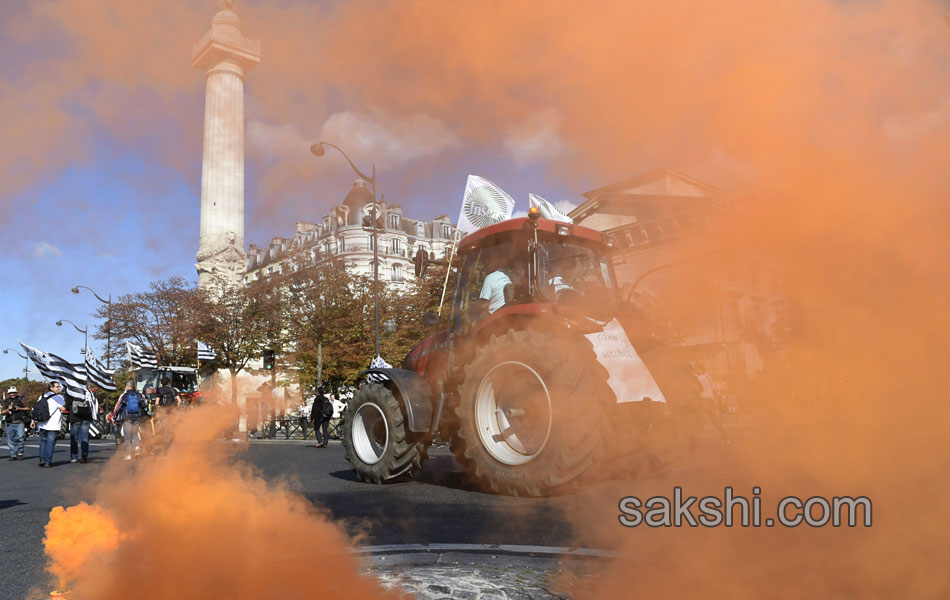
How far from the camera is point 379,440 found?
340 inches

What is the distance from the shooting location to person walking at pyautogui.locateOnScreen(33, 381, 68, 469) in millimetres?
14202

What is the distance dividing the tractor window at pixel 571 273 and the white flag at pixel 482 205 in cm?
84

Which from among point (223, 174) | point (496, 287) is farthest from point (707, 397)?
point (223, 174)

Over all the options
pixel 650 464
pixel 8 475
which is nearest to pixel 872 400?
pixel 650 464

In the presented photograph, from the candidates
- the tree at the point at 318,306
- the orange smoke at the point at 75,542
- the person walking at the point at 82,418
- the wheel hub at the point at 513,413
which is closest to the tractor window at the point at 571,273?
the wheel hub at the point at 513,413

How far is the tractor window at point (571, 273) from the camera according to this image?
6.96m

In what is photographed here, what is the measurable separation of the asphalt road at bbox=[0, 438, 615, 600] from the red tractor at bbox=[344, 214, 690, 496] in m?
0.27

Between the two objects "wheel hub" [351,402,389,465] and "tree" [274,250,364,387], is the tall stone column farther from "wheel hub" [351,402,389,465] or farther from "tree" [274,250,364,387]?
"wheel hub" [351,402,389,465]

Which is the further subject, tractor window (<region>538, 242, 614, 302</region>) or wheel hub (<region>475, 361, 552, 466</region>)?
tractor window (<region>538, 242, 614, 302</region>)

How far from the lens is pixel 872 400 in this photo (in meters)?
4.33

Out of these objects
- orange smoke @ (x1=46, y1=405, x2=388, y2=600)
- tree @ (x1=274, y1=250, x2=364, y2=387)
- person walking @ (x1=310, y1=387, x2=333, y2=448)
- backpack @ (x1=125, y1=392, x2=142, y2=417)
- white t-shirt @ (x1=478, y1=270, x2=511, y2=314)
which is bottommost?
person walking @ (x1=310, y1=387, x2=333, y2=448)

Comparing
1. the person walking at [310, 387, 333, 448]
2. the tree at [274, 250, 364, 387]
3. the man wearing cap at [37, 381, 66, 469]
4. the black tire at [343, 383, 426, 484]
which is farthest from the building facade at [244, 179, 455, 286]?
the black tire at [343, 383, 426, 484]

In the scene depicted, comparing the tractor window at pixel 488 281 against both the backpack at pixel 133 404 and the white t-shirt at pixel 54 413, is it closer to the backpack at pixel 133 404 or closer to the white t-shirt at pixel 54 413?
the backpack at pixel 133 404

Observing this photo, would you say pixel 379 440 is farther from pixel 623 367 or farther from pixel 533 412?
pixel 623 367
